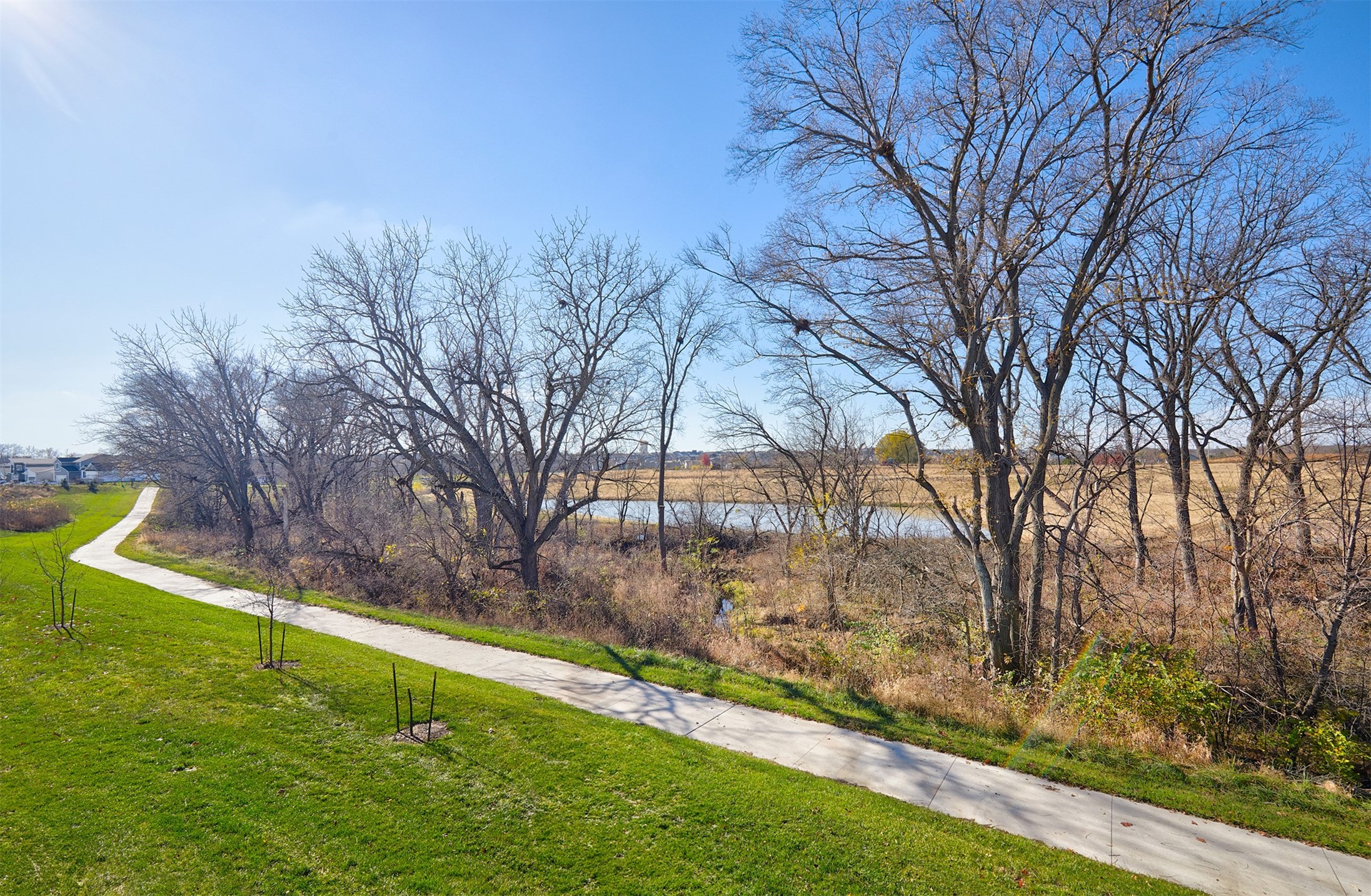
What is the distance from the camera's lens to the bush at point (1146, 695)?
7777 mm

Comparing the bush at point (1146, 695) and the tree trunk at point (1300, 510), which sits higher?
the tree trunk at point (1300, 510)

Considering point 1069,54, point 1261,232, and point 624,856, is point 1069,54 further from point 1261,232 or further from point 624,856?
point 624,856

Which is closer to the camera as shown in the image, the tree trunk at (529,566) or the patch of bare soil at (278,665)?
the patch of bare soil at (278,665)

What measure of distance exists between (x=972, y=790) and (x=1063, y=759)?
1533 millimetres

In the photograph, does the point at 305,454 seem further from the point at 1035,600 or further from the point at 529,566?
the point at 1035,600

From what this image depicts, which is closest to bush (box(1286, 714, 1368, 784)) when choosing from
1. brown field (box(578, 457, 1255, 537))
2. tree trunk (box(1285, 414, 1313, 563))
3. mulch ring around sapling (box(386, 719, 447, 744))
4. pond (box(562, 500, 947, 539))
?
tree trunk (box(1285, 414, 1313, 563))

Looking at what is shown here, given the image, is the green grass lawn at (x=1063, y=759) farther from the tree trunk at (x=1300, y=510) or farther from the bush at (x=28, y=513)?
the bush at (x=28, y=513)

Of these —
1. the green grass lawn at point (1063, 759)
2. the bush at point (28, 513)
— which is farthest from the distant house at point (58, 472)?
A: the green grass lawn at point (1063, 759)

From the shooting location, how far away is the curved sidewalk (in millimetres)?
4957

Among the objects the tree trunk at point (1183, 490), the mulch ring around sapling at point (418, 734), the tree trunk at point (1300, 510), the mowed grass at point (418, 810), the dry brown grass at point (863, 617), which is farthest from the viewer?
the tree trunk at point (1183, 490)

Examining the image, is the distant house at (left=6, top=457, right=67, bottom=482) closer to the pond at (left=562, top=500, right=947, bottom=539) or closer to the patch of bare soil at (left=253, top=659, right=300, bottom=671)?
the pond at (left=562, top=500, right=947, bottom=539)

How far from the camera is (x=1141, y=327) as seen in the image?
1462 cm

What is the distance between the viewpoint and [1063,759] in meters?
6.95

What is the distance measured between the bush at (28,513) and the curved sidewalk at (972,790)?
35.3 meters
